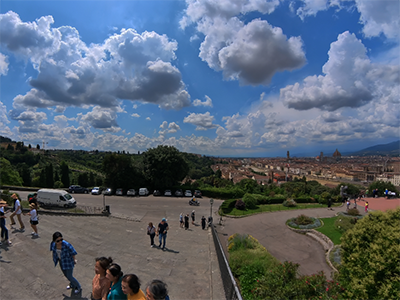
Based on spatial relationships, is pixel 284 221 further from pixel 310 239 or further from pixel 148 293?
pixel 148 293

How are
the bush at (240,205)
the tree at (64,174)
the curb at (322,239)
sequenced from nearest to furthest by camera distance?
the curb at (322,239) < the bush at (240,205) < the tree at (64,174)

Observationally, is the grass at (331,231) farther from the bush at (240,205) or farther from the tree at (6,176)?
the tree at (6,176)

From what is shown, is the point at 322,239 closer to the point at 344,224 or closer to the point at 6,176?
the point at 344,224

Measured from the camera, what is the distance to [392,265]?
468cm

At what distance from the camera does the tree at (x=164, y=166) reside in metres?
34.2

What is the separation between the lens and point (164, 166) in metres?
34.4

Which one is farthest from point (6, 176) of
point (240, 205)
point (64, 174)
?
point (240, 205)

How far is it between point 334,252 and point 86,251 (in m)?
13.6

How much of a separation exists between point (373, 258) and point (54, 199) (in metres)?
24.3

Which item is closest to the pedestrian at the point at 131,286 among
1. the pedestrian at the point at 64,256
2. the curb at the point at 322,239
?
the pedestrian at the point at 64,256

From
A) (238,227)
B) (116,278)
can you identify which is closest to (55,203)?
(238,227)

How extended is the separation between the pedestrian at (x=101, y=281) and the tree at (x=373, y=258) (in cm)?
551

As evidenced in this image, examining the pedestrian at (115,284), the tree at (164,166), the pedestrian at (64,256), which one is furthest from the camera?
the tree at (164,166)

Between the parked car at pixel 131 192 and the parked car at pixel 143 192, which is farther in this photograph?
the parked car at pixel 143 192
